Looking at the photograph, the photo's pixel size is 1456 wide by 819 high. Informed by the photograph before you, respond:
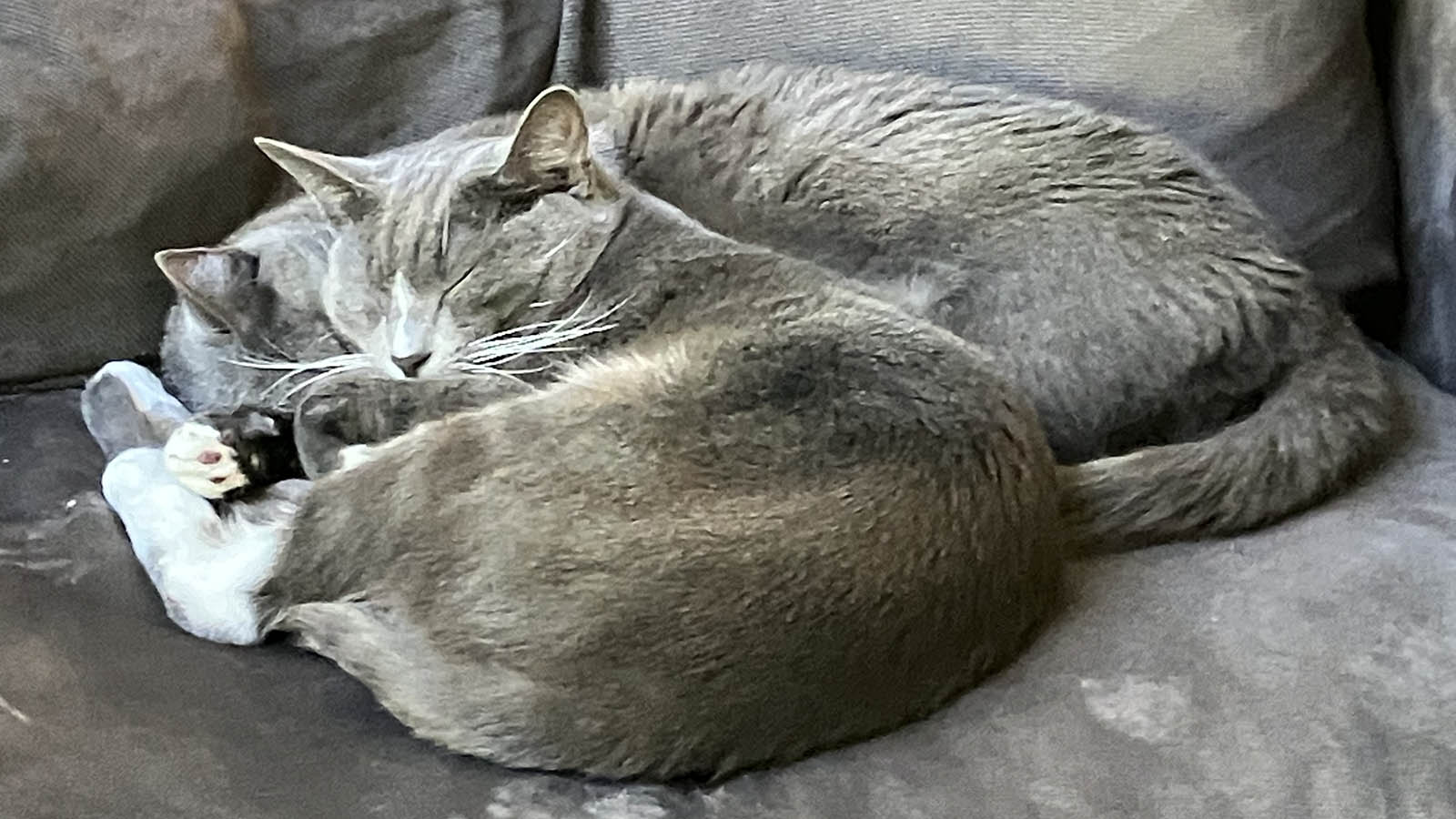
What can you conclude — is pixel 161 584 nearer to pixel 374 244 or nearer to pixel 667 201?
pixel 374 244

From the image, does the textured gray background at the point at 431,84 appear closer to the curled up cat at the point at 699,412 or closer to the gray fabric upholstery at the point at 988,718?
the curled up cat at the point at 699,412

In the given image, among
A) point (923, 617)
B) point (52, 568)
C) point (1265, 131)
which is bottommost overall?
point (52, 568)

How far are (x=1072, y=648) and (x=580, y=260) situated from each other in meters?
0.56

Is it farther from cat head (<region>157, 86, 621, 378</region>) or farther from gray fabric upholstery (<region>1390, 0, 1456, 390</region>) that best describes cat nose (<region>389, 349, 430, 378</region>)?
gray fabric upholstery (<region>1390, 0, 1456, 390</region>)

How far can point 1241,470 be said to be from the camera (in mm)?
1299

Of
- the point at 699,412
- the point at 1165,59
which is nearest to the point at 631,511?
the point at 699,412

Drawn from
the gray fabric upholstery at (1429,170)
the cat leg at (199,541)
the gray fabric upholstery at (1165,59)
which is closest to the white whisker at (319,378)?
the cat leg at (199,541)

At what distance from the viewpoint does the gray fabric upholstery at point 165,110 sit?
4.60 ft

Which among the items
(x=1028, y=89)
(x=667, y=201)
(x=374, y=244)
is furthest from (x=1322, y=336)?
(x=374, y=244)

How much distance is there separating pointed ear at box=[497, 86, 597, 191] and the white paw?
1.13ft

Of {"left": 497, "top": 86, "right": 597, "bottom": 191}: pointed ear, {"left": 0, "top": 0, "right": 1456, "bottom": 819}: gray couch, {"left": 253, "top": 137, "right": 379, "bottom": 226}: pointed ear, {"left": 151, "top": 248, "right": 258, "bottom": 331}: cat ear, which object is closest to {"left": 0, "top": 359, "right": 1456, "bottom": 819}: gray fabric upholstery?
{"left": 0, "top": 0, "right": 1456, "bottom": 819}: gray couch

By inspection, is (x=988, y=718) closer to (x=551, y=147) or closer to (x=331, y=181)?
(x=551, y=147)

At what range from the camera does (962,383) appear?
1191 mm

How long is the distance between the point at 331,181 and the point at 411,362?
0.18m
